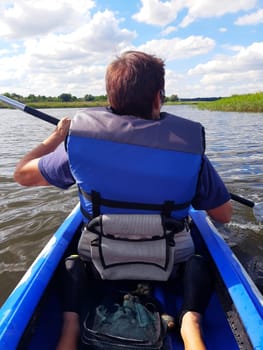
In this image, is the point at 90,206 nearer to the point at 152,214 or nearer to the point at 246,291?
the point at 152,214

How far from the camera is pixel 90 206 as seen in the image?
204cm

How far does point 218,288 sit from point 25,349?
1164 millimetres

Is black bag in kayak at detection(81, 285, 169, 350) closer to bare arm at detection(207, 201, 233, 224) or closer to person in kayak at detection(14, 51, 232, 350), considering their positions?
person in kayak at detection(14, 51, 232, 350)

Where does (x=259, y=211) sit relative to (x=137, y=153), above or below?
below

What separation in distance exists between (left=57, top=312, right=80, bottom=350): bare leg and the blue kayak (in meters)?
0.18

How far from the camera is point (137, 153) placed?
6.17ft

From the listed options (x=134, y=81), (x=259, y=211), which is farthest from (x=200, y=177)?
(x=259, y=211)

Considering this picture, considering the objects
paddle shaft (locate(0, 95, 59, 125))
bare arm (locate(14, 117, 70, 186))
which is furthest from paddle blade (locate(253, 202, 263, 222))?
bare arm (locate(14, 117, 70, 186))

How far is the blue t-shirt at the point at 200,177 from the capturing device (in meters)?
2.04

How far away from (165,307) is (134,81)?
51.2 inches

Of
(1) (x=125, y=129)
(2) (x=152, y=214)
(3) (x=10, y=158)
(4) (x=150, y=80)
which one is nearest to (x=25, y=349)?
(2) (x=152, y=214)

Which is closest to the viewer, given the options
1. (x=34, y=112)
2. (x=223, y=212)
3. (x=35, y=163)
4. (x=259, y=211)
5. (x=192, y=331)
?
(x=192, y=331)

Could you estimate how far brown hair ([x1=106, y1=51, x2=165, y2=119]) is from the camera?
183cm

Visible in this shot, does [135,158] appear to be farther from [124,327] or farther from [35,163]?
[124,327]
